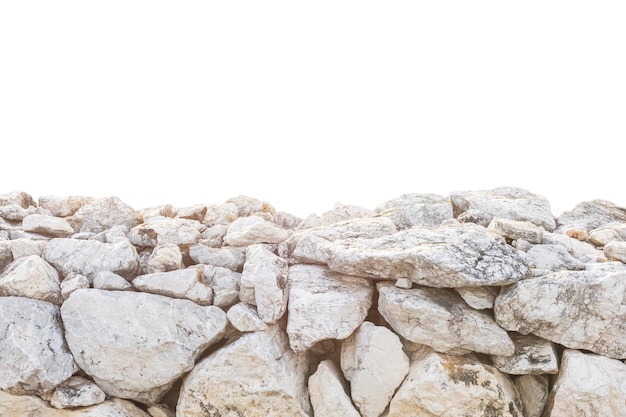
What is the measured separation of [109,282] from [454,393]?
4.82 metres

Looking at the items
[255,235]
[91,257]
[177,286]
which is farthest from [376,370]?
[91,257]

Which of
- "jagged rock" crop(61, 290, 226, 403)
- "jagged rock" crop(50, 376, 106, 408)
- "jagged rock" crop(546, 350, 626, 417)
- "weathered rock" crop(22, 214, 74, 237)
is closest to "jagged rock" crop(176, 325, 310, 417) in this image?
"jagged rock" crop(61, 290, 226, 403)

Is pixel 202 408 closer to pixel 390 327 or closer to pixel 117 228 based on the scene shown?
pixel 390 327

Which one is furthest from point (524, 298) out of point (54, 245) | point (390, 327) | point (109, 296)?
point (54, 245)

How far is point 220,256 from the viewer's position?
6891 millimetres

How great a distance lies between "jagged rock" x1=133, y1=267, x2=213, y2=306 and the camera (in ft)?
20.2

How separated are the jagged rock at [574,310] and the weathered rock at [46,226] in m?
7.09

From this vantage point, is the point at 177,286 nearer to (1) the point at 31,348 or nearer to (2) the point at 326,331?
(1) the point at 31,348

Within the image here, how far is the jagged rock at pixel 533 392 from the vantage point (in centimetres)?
569

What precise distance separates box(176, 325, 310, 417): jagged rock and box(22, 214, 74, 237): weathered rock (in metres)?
3.78

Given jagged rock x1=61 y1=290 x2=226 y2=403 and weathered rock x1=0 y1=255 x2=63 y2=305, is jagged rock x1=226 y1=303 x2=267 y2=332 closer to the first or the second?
jagged rock x1=61 y1=290 x2=226 y2=403

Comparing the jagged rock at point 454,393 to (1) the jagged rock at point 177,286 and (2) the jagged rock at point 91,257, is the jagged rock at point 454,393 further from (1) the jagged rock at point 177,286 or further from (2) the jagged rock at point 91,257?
(2) the jagged rock at point 91,257

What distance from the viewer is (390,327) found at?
612cm

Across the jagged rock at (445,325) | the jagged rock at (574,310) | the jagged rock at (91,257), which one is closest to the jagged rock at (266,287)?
the jagged rock at (445,325)
